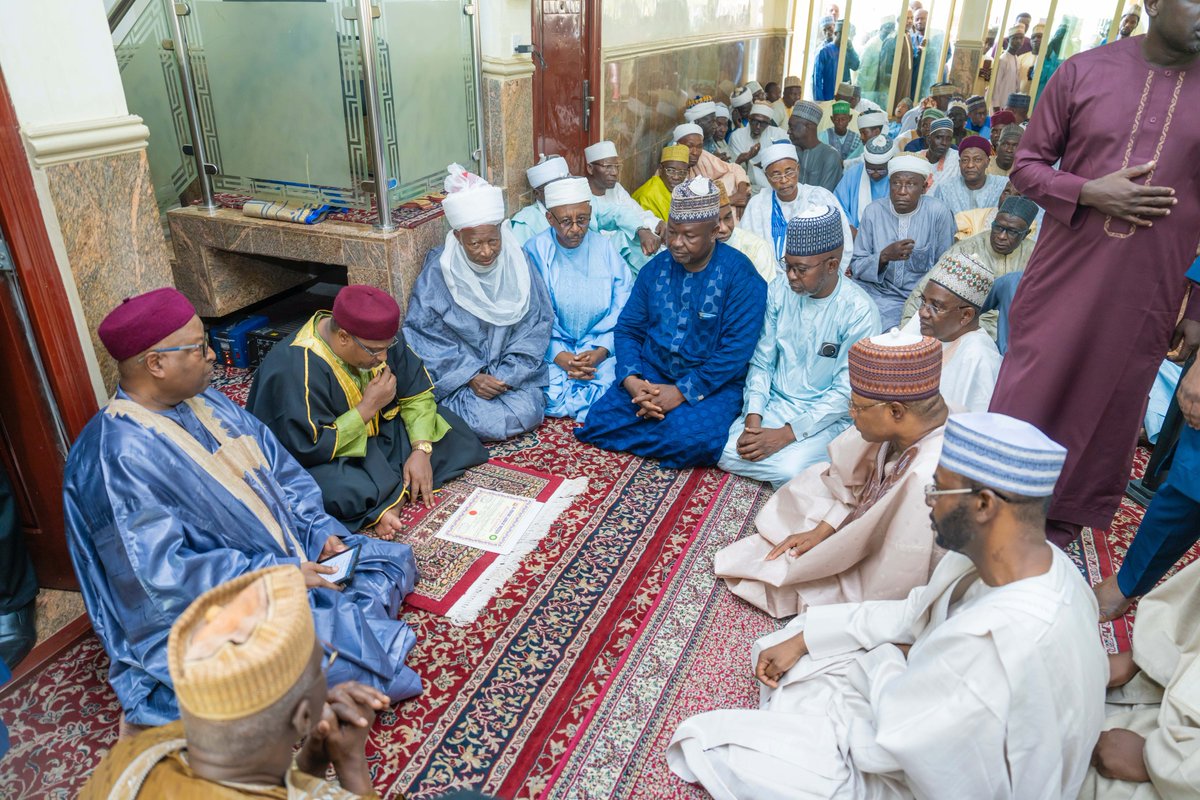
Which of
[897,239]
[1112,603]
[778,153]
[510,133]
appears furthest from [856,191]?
[1112,603]

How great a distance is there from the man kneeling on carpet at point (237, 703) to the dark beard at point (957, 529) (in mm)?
1353

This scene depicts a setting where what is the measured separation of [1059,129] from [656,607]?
87.4 inches

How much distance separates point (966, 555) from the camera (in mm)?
1884

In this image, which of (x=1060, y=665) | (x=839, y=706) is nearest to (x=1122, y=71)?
(x=1060, y=665)

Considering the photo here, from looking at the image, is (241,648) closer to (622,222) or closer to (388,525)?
(388,525)

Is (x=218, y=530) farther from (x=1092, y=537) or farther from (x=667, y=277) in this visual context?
(x=1092, y=537)

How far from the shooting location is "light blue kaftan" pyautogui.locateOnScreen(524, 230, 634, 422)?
4.81 metres

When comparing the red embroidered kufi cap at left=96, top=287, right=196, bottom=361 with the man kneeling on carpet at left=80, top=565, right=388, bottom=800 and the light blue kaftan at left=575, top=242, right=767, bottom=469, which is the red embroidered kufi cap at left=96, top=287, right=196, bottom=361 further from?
the light blue kaftan at left=575, top=242, right=767, bottom=469

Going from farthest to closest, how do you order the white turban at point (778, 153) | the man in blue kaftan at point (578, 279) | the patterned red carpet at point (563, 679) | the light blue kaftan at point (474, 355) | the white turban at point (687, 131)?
the white turban at point (687, 131), the white turban at point (778, 153), the man in blue kaftan at point (578, 279), the light blue kaftan at point (474, 355), the patterned red carpet at point (563, 679)

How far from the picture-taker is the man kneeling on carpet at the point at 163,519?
92.0 inches

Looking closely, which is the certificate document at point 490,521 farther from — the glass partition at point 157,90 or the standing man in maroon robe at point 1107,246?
the glass partition at point 157,90

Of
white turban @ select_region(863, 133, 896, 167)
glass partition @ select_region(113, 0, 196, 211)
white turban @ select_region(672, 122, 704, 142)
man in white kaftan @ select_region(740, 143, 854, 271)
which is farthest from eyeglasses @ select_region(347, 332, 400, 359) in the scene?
white turban @ select_region(863, 133, 896, 167)

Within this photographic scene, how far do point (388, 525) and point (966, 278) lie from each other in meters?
2.60

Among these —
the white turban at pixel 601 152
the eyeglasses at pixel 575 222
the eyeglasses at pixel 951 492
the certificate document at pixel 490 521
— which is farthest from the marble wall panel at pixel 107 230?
the white turban at pixel 601 152
